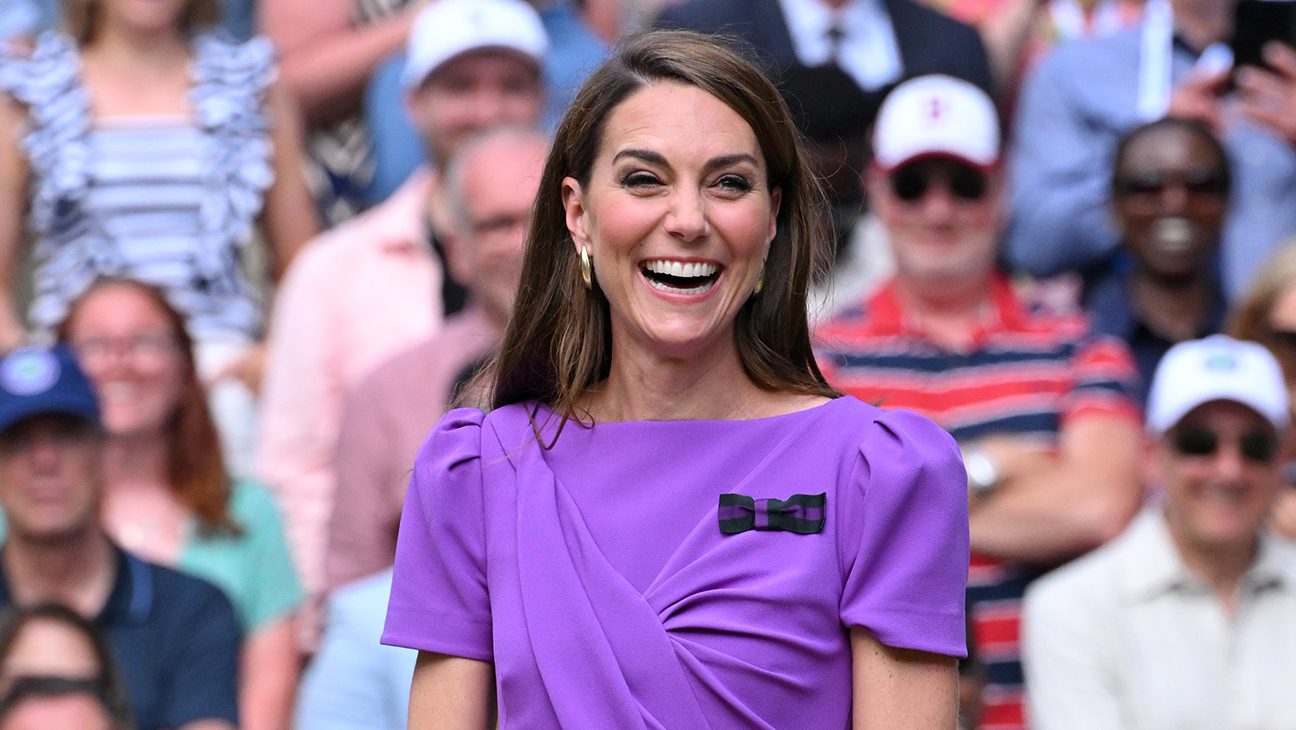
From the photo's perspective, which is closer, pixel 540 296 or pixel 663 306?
pixel 663 306

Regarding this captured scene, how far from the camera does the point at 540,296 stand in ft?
10.6

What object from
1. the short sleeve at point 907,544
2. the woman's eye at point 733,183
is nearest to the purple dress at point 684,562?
the short sleeve at point 907,544

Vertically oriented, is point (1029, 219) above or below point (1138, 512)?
above

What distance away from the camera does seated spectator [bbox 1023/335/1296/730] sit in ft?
17.8

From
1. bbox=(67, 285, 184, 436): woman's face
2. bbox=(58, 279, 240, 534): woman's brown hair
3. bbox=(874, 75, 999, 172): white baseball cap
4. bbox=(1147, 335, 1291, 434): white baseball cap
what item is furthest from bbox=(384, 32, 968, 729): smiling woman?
bbox=(67, 285, 184, 436): woman's face

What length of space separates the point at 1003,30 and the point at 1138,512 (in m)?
2.18

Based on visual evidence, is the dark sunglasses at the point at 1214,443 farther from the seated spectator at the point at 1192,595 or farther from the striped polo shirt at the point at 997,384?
the striped polo shirt at the point at 997,384

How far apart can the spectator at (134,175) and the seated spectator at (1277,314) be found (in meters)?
3.09

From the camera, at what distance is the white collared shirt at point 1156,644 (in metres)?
5.42

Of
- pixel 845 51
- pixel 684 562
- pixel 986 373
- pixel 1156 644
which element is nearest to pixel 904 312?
pixel 986 373

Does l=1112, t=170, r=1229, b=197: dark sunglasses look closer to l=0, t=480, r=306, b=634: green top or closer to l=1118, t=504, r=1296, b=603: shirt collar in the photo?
l=1118, t=504, r=1296, b=603: shirt collar

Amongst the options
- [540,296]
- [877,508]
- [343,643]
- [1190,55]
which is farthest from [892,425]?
[1190,55]

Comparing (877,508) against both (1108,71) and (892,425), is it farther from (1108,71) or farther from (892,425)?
(1108,71)

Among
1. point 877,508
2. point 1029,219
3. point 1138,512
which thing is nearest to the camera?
point 877,508
